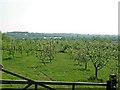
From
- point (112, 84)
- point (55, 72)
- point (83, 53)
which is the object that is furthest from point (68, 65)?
point (112, 84)

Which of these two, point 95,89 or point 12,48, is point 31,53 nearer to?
point 12,48

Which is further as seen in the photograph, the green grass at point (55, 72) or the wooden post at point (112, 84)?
the green grass at point (55, 72)

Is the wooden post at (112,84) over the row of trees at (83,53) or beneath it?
over

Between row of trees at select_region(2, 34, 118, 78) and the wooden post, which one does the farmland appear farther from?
the wooden post

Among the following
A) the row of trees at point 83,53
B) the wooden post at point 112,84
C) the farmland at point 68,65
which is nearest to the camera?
the wooden post at point 112,84

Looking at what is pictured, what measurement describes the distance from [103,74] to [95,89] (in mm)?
9602

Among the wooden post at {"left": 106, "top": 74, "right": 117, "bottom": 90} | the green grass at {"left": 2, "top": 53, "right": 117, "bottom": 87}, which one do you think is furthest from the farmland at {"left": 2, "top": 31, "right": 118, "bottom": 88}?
the wooden post at {"left": 106, "top": 74, "right": 117, "bottom": 90}

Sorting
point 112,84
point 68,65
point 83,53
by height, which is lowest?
point 68,65

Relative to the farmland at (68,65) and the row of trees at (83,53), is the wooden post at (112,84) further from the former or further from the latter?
the row of trees at (83,53)

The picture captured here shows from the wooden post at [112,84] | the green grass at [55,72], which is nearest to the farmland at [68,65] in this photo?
the green grass at [55,72]

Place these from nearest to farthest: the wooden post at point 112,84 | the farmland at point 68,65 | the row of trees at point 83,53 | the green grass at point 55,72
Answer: the wooden post at point 112,84 < the green grass at point 55,72 < the farmland at point 68,65 < the row of trees at point 83,53

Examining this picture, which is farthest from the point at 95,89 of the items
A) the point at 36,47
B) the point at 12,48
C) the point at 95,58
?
the point at 36,47

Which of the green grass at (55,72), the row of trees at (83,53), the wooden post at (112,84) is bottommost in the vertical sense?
the green grass at (55,72)

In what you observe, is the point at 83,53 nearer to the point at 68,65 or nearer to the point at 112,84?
the point at 68,65
